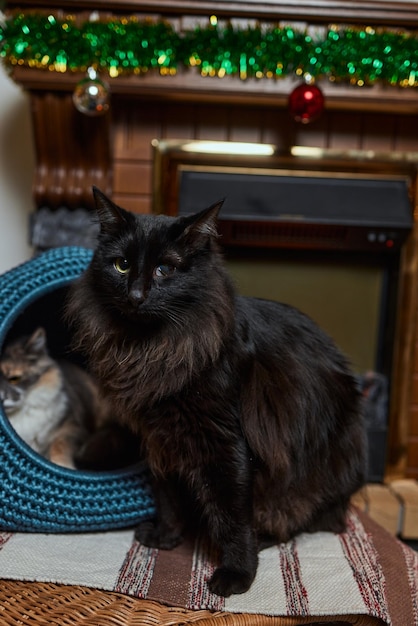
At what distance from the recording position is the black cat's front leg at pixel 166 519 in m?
1.25

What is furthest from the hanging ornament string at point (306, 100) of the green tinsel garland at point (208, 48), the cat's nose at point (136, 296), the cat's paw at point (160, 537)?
the cat's paw at point (160, 537)

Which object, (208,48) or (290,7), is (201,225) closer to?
(208,48)

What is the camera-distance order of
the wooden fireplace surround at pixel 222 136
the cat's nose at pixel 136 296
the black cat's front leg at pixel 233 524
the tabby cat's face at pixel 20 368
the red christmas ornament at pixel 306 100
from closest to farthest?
the cat's nose at pixel 136 296 < the black cat's front leg at pixel 233 524 < the tabby cat's face at pixel 20 368 < the red christmas ornament at pixel 306 100 < the wooden fireplace surround at pixel 222 136

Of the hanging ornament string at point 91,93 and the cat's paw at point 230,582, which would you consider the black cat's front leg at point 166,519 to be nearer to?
the cat's paw at point 230,582

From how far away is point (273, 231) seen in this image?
205 cm

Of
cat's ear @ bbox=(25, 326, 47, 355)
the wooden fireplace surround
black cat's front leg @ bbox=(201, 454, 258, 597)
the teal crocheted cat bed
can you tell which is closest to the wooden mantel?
the wooden fireplace surround

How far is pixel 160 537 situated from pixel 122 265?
24.3 inches

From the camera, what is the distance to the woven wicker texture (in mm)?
994

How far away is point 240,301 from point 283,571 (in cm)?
55

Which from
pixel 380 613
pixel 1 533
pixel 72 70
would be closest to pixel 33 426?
pixel 1 533

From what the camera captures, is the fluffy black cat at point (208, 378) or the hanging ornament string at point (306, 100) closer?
the fluffy black cat at point (208, 378)

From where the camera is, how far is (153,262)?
1009mm

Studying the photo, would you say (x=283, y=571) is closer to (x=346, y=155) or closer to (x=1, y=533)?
(x=1, y=533)

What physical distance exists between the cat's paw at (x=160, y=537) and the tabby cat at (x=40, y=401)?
1.11 feet
